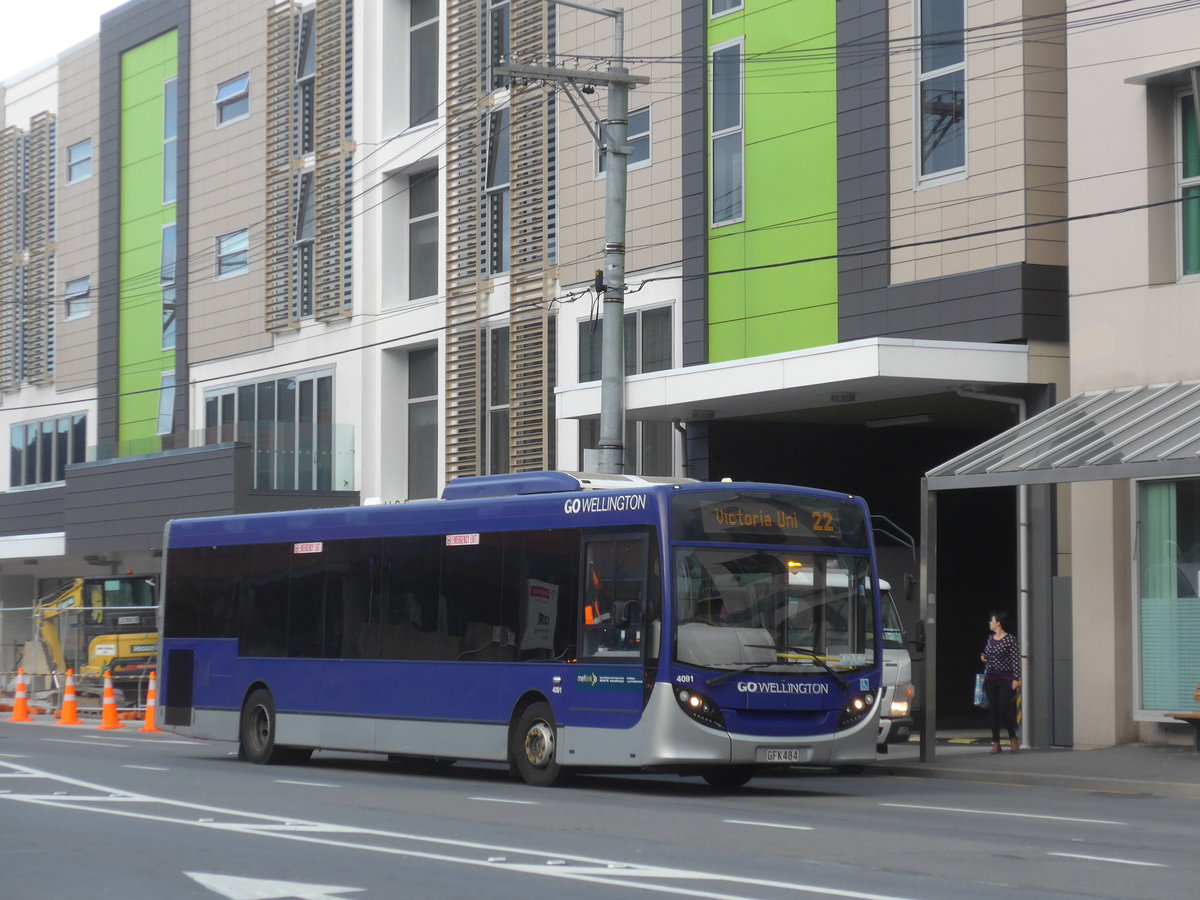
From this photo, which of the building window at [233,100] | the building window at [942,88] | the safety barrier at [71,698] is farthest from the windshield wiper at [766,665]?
the building window at [233,100]

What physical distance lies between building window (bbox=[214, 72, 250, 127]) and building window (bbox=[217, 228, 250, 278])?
8.50ft

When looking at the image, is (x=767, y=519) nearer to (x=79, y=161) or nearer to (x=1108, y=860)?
(x=1108, y=860)

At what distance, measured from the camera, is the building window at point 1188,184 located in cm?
2133

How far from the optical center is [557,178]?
31.4 meters

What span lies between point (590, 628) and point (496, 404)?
16377 millimetres

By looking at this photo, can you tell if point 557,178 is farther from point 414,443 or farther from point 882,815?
point 882,815

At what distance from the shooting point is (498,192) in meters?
33.7

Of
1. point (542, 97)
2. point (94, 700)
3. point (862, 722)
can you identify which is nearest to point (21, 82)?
point (94, 700)

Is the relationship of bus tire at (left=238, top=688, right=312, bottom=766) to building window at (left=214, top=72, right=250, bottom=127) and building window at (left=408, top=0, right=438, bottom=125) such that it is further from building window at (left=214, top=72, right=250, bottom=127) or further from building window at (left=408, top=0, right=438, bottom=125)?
building window at (left=214, top=72, right=250, bottom=127)

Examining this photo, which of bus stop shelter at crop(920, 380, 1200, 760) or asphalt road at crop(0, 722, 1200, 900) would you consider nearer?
asphalt road at crop(0, 722, 1200, 900)

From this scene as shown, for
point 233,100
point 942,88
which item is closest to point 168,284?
point 233,100

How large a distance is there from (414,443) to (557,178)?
7.61 m

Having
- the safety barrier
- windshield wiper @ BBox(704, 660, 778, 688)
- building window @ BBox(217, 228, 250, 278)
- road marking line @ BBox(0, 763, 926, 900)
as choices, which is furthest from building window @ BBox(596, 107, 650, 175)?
road marking line @ BBox(0, 763, 926, 900)

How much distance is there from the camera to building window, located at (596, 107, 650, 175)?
29156 millimetres
